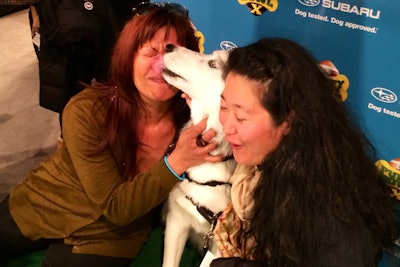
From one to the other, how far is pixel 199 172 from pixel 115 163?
27 cm

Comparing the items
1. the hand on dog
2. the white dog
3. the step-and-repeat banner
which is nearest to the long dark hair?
the white dog

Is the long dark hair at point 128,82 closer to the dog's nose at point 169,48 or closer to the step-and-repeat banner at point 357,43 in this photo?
the dog's nose at point 169,48

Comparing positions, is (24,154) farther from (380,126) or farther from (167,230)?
(380,126)

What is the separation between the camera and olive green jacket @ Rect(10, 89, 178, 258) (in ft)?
4.57

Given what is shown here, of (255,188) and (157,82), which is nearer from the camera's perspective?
(255,188)

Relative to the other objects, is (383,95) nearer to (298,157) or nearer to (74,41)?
(298,157)

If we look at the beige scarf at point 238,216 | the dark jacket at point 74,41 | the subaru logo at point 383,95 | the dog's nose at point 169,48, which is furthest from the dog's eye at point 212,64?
the dark jacket at point 74,41

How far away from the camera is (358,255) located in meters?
1.07

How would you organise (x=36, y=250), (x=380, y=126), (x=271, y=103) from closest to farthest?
(x=271, y=103), (x=380, y=126), (x=36, y=250)

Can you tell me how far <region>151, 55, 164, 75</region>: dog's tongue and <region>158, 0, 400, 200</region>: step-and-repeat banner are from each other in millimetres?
493

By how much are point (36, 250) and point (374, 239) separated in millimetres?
1194

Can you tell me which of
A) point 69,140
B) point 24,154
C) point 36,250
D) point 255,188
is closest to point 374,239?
point 255,188

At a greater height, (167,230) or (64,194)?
(64,194)

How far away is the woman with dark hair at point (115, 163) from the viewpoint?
1384mm
